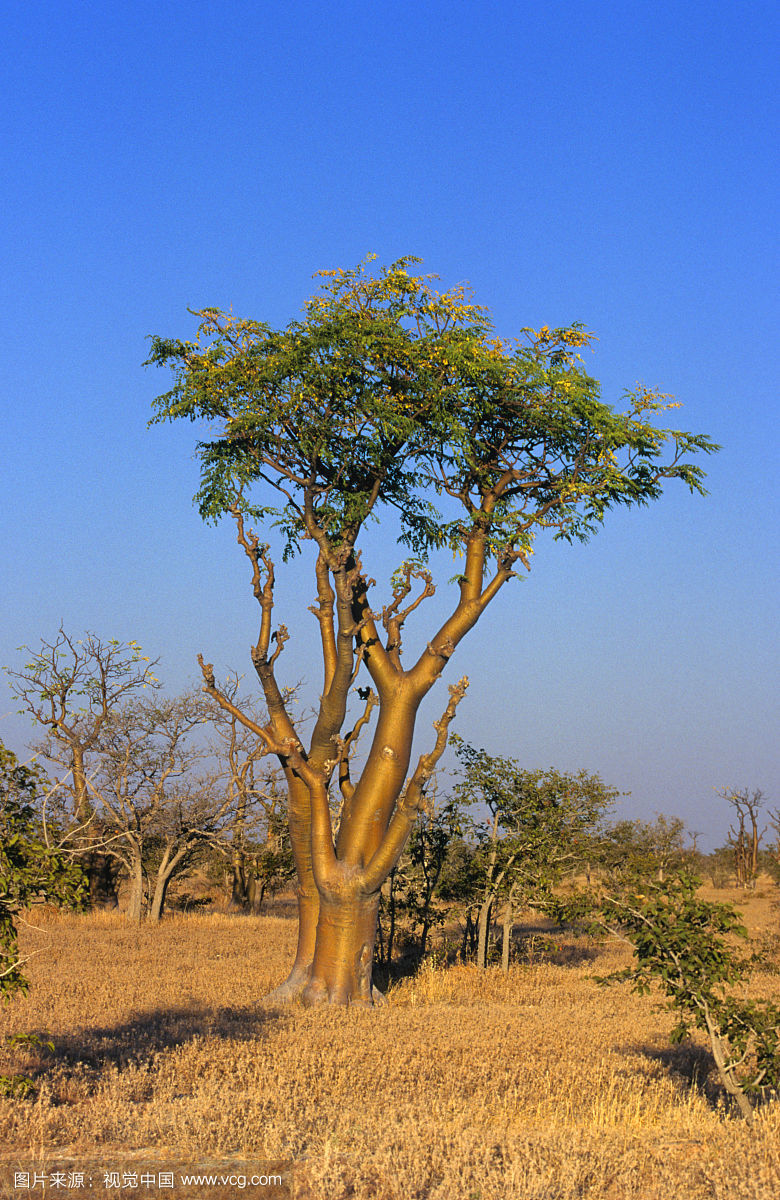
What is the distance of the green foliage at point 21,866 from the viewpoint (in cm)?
695

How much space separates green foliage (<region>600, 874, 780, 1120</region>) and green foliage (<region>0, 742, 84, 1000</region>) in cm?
500

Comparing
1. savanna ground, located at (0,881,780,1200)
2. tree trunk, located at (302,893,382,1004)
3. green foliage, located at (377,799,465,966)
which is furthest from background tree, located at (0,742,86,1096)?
green foliage, located at (377,799,465,966)

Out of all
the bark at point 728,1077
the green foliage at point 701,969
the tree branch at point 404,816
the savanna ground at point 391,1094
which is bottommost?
the savanna ground at point 391,1094

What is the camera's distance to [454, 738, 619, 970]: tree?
17922 millimetres

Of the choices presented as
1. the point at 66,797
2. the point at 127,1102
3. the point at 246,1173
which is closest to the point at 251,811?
the point at 66,797

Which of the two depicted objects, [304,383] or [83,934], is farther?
[83,934]

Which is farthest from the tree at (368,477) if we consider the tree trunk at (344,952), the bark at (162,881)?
the bark at (162,881)

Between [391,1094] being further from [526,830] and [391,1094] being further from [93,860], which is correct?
[93,860]

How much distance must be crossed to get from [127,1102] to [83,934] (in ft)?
47.1

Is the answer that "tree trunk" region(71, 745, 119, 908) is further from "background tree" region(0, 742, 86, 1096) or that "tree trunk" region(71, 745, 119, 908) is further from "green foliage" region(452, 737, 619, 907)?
"background tree" region(0, 742, 86, 1096)

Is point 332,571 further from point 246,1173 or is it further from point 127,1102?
point 246,1173

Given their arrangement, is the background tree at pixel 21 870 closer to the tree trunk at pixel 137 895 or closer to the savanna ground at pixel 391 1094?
the savanna ground at pixel 391 1094

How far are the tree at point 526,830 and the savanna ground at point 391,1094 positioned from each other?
9.87ft

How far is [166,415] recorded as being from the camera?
51.2 feet
